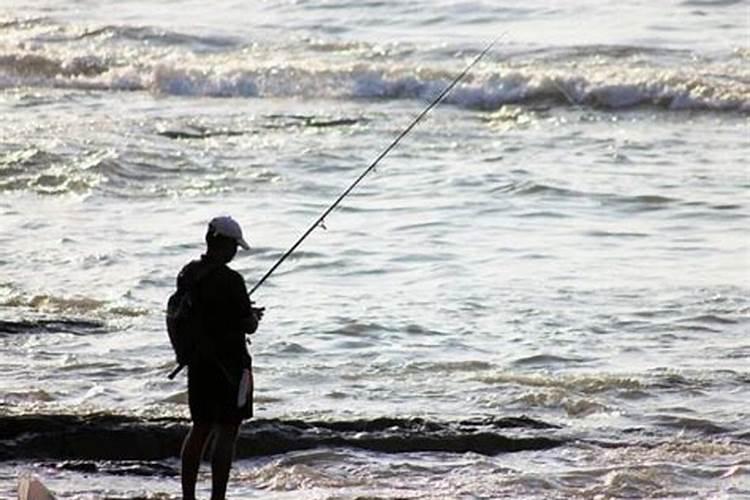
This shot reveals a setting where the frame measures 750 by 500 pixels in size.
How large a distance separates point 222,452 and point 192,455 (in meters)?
0.15

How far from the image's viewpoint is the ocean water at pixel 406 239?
9.51 m

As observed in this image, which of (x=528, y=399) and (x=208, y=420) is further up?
(x=208, y=420)

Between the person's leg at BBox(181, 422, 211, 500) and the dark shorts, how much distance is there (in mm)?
82

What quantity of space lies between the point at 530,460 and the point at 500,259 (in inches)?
190

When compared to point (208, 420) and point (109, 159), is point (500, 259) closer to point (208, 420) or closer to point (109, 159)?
point (109, 159)

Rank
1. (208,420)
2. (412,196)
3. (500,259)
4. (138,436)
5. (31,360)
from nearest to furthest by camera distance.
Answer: (208,420)
(138,436)
(31,360)
(500,259)
(412,196)

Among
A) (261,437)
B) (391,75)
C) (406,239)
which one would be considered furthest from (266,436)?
(391,75)

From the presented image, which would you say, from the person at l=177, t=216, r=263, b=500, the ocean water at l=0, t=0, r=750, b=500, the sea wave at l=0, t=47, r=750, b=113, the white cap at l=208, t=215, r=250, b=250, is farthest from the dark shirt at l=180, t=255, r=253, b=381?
the sea wave at l=0, t=47, r=750, b=113

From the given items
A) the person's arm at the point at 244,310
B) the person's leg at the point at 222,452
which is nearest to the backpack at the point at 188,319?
the person's arm at the point at 244,310

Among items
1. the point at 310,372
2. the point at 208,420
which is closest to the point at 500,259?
the point at 310,372

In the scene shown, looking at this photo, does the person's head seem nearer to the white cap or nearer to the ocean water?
the white cap

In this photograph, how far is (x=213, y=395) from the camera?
7926 millimetres

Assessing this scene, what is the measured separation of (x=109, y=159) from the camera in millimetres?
18281

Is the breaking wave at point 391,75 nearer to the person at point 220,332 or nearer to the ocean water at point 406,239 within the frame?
the ocean water at point 406,239
